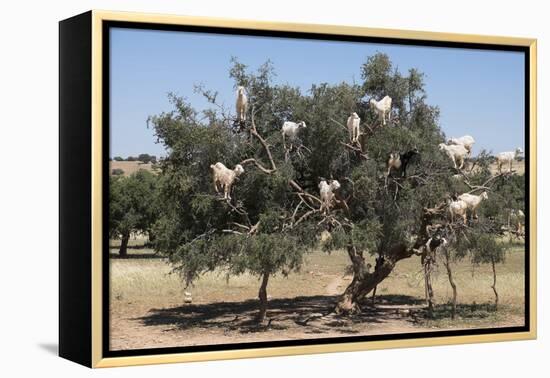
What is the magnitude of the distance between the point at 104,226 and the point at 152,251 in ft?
3.08

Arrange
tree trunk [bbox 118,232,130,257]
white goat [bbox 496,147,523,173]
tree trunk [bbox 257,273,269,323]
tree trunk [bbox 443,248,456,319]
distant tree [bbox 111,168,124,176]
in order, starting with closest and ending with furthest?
distant tree [bbox 111,168,124,176] < tree trunk [bbox 118,232,130,257] < tree trunk [bbox 257,273,269,323] < tree trunk [bbox 443,248,456,319] < white goat [bbox 496,147,523,173]

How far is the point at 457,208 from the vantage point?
12633 millimetres

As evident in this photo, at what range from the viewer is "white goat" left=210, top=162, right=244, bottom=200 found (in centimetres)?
1162

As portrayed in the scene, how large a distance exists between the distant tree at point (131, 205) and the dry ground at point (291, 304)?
0.23 meters

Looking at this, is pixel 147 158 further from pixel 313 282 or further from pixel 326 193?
pixel 313 282

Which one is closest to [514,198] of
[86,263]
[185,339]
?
[185,339]

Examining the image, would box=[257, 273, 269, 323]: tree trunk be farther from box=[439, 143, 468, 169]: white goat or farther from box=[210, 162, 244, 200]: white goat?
box=[439, 143, 468, 169]: white goat

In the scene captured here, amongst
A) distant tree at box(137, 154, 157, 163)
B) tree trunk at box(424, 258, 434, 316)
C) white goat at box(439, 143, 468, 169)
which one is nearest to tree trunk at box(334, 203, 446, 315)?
tree trunk at box(424, 258, 434, 316)

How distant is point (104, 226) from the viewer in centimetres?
1071

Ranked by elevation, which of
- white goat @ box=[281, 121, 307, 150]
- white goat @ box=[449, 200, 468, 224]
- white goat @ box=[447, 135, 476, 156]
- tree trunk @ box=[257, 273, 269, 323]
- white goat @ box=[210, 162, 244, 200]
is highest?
white goat @ box=[281, 121, 307, 150]

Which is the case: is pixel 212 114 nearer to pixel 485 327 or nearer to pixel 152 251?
pixel 152 251

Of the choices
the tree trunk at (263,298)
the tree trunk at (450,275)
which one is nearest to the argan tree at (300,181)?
the tree trunk at (263,298)

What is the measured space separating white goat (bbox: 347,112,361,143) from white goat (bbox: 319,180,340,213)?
48cm

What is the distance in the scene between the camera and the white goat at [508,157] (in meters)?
12.9
